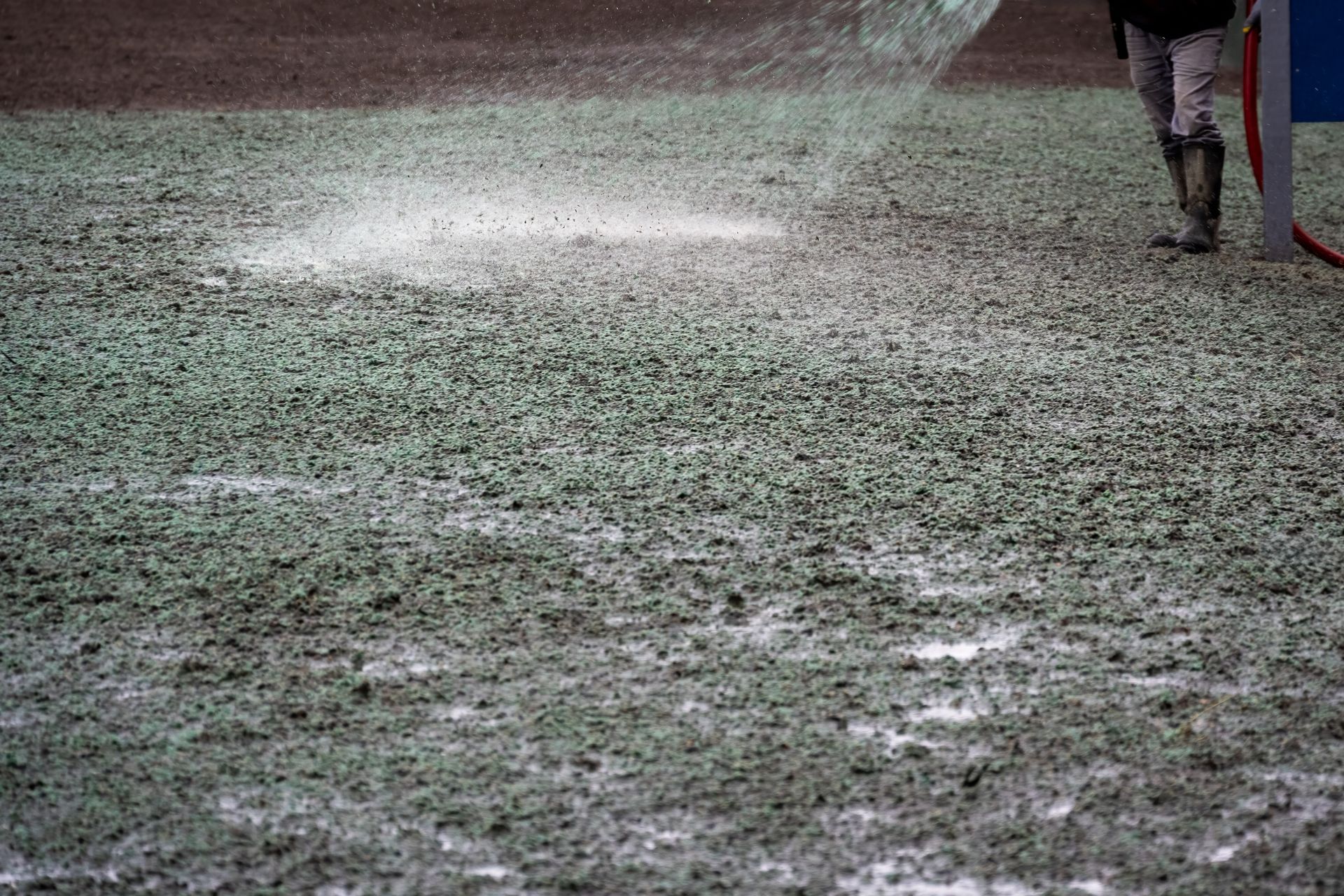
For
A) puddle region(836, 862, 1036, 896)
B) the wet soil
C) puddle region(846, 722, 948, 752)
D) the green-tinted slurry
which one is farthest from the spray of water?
puddle region(836, 862, 1036, 896)

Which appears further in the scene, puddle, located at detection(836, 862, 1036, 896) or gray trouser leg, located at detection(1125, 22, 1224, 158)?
gray trouser leg, located at detection(1125, 22, 1224, 158)

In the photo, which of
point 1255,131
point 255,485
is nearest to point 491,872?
point 255,485

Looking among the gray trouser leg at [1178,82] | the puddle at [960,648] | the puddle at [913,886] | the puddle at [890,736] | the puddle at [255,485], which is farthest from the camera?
the gray trouser leg at [1178,82]

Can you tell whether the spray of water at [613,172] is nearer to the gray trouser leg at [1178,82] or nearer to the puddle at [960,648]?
the gray trouser leg at [1178,82]

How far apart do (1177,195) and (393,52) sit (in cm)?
672

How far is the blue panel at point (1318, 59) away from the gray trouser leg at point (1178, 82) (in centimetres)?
28

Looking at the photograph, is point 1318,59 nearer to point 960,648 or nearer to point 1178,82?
point 1178,82

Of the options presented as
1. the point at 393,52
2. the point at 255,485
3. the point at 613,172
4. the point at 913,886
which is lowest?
the point at 913,886

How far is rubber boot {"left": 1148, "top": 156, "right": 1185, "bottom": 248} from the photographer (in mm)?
4824

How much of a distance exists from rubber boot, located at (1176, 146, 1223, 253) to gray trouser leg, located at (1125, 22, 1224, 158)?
43 mm

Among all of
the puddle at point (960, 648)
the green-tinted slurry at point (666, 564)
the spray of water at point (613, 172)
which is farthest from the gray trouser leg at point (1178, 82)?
the puddle at point (960, 648)

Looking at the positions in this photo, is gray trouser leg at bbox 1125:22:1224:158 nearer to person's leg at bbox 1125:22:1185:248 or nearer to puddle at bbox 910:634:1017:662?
person's leg at bbox 1125:22:1185:248

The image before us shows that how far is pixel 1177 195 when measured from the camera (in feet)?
16.1

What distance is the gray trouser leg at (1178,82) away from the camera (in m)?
4.50
